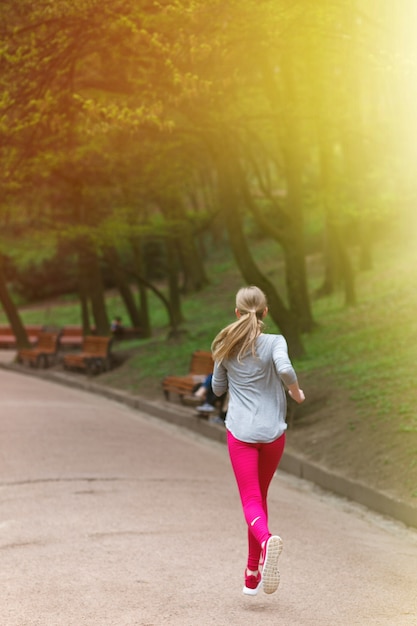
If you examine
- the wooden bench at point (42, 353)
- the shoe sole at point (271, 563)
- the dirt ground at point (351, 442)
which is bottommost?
the wooden bench at point (42, 353)

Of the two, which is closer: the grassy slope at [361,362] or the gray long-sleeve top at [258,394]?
the gray long-sleeve top at [258,394]

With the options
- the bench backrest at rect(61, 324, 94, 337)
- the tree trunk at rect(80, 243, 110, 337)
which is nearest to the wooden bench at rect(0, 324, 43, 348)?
the bench backrest at rect(61, 324, 94, 337)

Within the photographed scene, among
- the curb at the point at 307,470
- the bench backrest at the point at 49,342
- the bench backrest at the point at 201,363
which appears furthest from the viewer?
the bench backrest at the point at 49,342

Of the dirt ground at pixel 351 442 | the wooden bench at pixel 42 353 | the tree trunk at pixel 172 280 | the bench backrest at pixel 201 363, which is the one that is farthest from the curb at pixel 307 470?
the tree trunk at pixel 172 280

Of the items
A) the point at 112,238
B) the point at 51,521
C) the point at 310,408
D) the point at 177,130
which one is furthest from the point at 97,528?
the point at 112,238

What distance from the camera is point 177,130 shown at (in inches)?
782

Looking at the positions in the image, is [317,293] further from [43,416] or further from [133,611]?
[133,611]

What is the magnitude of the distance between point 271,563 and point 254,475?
0.57 metres

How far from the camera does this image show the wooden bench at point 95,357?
2650cm

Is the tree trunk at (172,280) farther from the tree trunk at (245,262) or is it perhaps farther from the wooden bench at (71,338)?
the tree trunk at (245,262)

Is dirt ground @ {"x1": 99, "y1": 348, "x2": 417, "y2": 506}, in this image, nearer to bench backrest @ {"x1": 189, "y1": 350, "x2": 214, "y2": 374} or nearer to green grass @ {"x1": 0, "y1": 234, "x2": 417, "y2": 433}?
green grass @ {"x1": 0, "y1": 234, "x2": 417, "y2": 433}

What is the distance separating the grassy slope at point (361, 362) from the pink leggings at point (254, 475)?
4.37 m

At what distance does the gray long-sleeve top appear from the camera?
6.26 metres

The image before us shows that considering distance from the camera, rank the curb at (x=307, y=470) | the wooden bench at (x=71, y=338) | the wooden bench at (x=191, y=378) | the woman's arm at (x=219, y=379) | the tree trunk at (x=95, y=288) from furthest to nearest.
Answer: the wooden bench at (x=71, y=338)
the tree trunk at (x=95, y=288)
the wooden bench at (x=191, y=378)
the curb at (x=307, y=470)
the woman's arm at (x=219, y=379)
